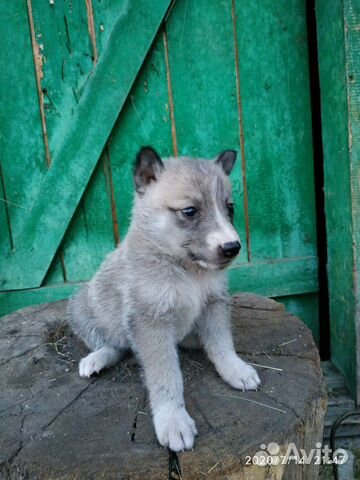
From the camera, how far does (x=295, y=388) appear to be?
1.93 m

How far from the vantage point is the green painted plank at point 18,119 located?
10.4ft

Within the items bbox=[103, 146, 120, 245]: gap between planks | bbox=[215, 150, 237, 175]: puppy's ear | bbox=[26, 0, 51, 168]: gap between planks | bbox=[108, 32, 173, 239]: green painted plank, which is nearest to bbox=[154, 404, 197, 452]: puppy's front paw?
bbox=[215, 150, 237, 175]: puppy's ear

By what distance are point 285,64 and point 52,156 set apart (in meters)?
2.14

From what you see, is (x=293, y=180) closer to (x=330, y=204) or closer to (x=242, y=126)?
(x=330, y=204)

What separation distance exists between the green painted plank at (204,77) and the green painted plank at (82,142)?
0.24m

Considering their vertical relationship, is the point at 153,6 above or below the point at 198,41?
above

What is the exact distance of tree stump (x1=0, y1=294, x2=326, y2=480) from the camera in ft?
4.96

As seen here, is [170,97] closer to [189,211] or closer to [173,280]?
[189,211]

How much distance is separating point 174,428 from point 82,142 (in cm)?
247

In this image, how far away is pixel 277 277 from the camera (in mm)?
3666

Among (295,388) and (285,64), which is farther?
(285,64)

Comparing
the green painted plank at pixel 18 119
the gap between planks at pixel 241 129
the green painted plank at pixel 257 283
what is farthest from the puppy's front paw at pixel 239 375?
the green painted plank at pixel 18 119

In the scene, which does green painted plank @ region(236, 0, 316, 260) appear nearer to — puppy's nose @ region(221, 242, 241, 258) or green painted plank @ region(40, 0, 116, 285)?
green painted plank @ region(40, 0, 116, 285)

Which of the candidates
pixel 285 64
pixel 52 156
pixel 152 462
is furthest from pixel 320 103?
pixel 152 462
